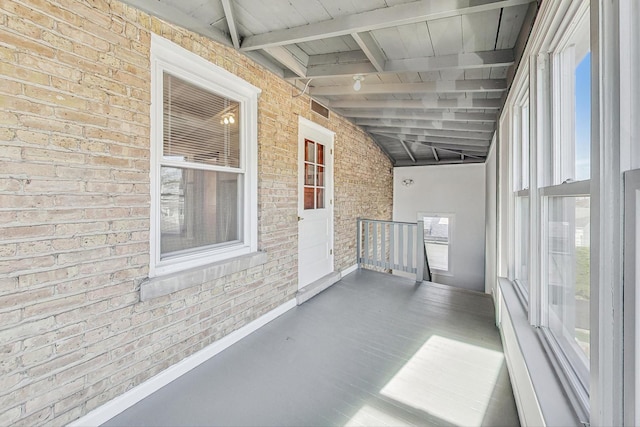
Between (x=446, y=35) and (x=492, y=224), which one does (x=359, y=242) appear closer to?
(x=492, y=224)

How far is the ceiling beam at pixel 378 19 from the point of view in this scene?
1724 mm

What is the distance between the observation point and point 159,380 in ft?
A: 6.61

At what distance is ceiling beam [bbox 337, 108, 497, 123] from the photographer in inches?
149

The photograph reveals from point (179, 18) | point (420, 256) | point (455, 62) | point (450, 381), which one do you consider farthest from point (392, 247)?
point (179, 18)

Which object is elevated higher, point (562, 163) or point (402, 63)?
point (402, 63)

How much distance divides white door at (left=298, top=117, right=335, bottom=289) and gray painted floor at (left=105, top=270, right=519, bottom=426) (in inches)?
32.4

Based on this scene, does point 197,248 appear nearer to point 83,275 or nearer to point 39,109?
point 83,275

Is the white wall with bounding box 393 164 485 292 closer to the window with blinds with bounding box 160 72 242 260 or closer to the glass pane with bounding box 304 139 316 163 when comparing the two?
the glass pane with bounding box 304 139 316 163

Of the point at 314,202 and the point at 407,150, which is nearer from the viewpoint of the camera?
the point at 314,202

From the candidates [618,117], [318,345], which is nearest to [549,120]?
[618,117]

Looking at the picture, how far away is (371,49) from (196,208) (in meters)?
1.98

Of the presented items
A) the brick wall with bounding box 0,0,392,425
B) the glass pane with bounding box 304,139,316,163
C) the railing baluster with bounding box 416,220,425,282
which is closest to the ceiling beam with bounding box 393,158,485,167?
the railing baluster with bounding box 416,220,425,282

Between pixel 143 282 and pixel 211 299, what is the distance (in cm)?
65

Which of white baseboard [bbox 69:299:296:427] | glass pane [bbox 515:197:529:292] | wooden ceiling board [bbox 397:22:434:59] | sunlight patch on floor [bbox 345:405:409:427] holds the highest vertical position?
wooden ceiling board [bbox 397:22:434:59]
